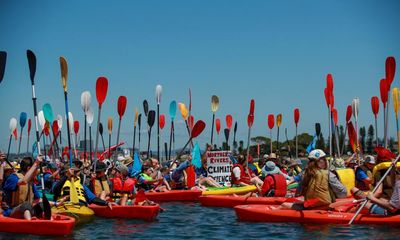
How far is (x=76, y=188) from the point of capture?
897 centimetres

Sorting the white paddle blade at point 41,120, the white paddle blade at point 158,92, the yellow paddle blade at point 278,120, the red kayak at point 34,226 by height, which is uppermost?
the white paddle blade at point 158,92

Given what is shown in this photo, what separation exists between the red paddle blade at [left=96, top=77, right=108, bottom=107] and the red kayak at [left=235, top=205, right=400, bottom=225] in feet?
12.4

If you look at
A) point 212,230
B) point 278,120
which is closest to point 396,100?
point 212,230

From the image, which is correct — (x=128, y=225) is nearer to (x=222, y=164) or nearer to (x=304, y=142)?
→ (x=222, y=164)

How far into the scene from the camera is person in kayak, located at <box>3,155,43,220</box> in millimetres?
7324

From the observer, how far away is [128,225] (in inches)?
338

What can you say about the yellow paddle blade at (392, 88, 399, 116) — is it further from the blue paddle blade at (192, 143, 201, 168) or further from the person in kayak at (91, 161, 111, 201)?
the person in kayak at (91, 161, 111, 201)

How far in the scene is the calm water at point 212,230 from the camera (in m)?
7.32

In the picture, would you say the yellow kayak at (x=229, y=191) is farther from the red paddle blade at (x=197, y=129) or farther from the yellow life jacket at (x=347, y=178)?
the yellow life jacket at (x=347, y=178)

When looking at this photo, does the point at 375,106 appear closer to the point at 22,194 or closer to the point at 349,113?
the point at 349,113

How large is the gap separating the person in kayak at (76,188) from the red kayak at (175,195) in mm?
3611

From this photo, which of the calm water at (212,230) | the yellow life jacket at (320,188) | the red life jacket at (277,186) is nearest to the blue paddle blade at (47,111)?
the calm water at (212,230)

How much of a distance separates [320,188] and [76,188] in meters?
3.83

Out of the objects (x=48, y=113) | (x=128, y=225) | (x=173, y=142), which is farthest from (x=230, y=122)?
(x=128, y=225)
